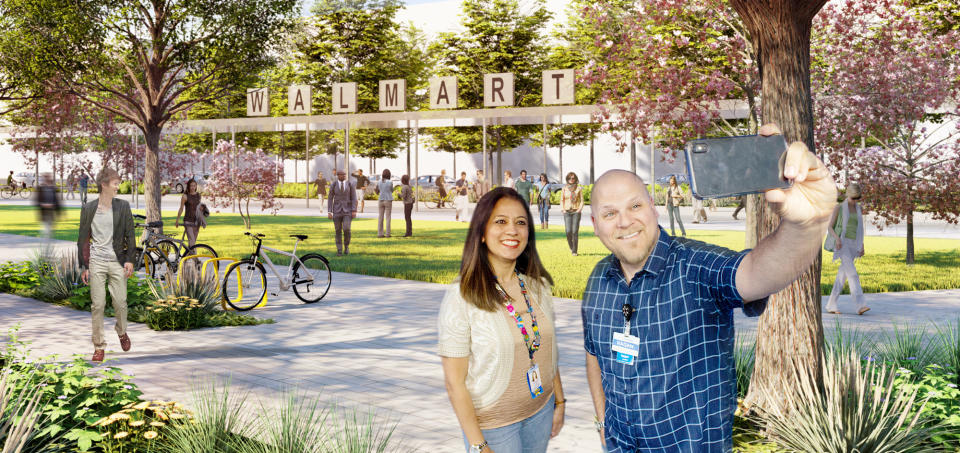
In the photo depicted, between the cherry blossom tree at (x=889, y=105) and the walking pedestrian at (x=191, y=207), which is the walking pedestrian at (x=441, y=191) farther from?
the cherry blossom tree at (x=889, y=105)

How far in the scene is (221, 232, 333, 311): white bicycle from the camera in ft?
39.6

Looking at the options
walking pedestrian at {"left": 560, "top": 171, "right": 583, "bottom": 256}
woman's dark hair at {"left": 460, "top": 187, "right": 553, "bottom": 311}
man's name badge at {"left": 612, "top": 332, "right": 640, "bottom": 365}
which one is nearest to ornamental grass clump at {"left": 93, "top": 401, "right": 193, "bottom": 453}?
woman's dark hair at {"left": 460, "top": 187, "right": 553, "bottom": 311}

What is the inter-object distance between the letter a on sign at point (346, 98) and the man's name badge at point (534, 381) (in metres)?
34.1

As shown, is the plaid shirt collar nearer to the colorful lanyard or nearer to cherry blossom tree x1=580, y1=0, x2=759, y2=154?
the colorful lanyard

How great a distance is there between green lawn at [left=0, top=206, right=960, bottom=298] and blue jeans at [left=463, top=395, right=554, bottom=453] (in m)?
9.78

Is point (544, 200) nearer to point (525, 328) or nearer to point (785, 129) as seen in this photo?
point (785, 129)

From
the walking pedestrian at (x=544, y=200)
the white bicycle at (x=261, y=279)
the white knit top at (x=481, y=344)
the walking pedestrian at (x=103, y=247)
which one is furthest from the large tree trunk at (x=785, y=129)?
the walking pedestrian at (x=544, y=200)

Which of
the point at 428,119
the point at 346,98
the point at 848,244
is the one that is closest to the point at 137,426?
the point at 848,244

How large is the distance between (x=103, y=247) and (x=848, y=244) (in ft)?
30.1

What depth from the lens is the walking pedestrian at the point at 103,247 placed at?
8531mm

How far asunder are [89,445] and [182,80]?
59.4ft

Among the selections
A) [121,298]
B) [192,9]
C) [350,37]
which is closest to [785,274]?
[121,298]

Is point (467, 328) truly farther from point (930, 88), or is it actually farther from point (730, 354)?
point (930, 88)

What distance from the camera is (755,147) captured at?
2.09m
